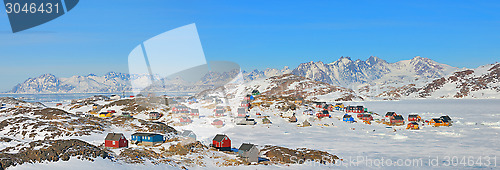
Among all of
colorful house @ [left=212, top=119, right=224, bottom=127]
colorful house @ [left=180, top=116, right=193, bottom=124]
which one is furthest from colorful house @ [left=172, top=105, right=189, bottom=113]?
colorful house @ [left=212, top=119, right=224, bottom=127]

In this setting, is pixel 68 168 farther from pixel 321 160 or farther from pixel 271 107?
pixel 271 107

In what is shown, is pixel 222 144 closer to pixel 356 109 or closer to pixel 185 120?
pixel 185 120

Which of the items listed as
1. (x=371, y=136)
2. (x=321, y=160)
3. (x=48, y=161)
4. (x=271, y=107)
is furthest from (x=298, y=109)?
(x=48, y=161)

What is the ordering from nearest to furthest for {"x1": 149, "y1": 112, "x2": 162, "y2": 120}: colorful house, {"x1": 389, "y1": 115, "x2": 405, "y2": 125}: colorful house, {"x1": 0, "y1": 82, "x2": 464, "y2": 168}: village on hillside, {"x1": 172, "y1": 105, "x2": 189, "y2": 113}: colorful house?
1. {"x1": 0, "y1": 82, "x2": 464, "y2": 168}: village on hillside
2. {"x1": 389, "y1": 115, "x2": 405, "y2": 125}: colorful house
3. {"x1": 149, "y1": 112, "x2": 162, "y2": 120}: colorful house
4. {"x1": 172, "y1": 105, "x2": 189, "y2": 113}: colorful house

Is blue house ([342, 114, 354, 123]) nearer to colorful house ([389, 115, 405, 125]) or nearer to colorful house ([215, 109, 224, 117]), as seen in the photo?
colorful house ([389, 115, 405, 125])

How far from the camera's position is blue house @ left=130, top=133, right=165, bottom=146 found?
43.1 metres

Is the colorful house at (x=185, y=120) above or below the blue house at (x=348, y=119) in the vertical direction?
below

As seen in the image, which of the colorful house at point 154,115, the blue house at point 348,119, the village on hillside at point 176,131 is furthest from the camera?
the colorful house at point 154,115

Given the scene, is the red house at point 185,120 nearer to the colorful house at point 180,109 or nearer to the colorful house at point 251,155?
the colorful house at point 180,109

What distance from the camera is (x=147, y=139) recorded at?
143 ft

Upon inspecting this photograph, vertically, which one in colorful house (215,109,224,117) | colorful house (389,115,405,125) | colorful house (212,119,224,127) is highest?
colorful house (215,109,224,117)

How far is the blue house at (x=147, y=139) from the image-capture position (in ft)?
141

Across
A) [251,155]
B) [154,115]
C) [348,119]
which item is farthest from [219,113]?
[251,155]

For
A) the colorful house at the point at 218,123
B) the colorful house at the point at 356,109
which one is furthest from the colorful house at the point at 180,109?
the colorful house at the point at 356,109
